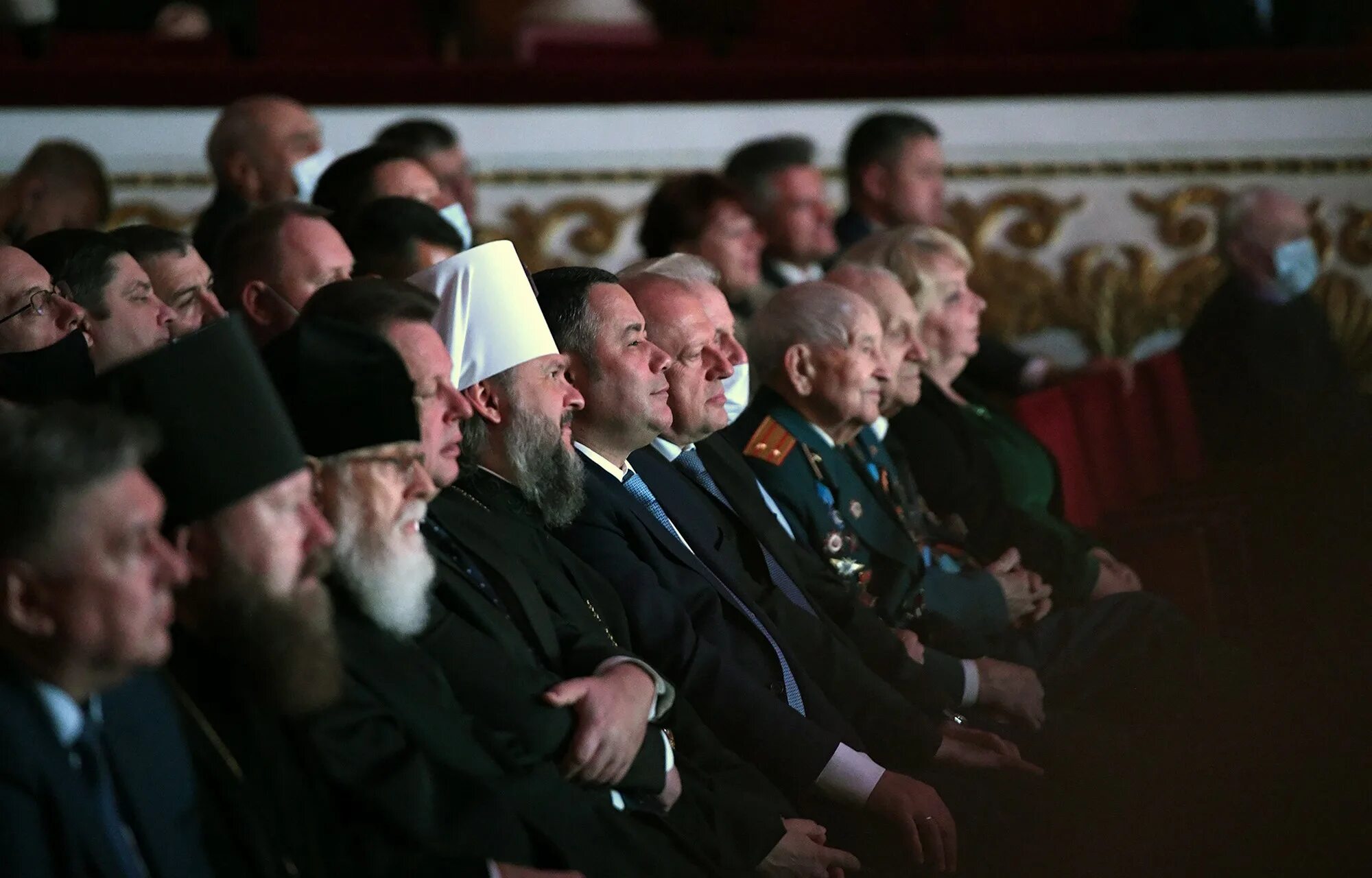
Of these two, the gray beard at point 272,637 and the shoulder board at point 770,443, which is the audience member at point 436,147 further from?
the gray beard at point 272,637

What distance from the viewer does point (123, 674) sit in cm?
244

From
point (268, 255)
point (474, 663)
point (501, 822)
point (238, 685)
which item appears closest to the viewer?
point (238, 685)

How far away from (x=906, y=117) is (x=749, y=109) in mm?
866

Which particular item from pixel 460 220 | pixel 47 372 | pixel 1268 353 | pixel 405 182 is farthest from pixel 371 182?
pixel 1268 353

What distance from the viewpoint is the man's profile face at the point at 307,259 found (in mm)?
4449

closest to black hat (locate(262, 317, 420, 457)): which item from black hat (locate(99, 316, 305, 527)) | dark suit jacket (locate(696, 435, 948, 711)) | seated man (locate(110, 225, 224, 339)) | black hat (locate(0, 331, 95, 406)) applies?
black hat (locate(99, 316, 305, 527))

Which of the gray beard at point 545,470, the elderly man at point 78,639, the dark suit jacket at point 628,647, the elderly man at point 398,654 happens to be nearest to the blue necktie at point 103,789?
the elderly man at point 78,639

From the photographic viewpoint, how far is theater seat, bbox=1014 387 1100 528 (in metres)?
6.36

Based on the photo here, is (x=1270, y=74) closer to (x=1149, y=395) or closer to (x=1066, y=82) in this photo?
(x=1066, y=82)

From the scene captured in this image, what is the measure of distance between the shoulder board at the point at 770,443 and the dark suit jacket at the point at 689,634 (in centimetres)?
88

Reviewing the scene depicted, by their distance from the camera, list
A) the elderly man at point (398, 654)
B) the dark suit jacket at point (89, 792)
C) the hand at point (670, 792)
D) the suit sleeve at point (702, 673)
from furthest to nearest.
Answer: the suit sleeve at point (702, 673) → the hand at point (670, 792) → the elderly man at point (398, 654) → the dark suit jacket at point (89, 792)

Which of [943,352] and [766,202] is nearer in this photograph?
[943,352]

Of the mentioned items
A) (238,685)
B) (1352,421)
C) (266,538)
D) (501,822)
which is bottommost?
(1352,421)

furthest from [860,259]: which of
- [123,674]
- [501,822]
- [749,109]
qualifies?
[123,674]
